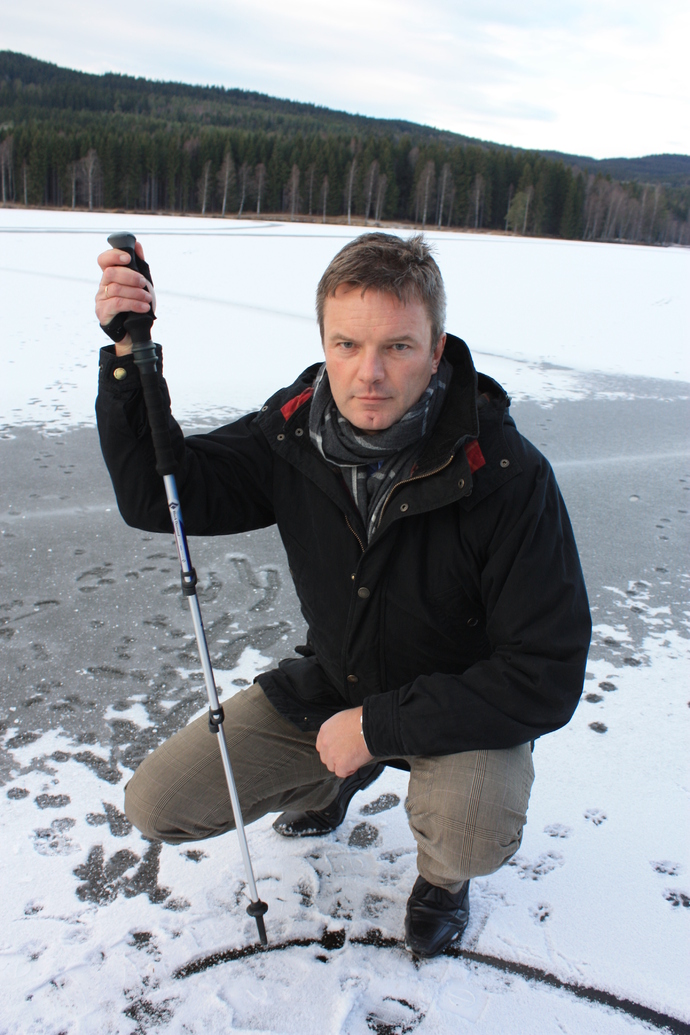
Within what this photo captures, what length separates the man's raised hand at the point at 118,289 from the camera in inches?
60.9

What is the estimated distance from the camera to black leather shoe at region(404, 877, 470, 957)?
5.32 ft

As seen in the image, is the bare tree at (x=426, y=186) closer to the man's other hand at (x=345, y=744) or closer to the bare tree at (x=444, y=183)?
the bare tree at (x=444, y=183)

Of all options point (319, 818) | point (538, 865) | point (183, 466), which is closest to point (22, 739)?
point (319, 818)

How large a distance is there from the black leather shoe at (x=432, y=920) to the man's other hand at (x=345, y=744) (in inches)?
13.2

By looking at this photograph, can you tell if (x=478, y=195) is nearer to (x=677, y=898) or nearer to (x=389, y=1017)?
(x=677, y=898)

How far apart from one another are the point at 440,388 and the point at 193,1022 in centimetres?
140

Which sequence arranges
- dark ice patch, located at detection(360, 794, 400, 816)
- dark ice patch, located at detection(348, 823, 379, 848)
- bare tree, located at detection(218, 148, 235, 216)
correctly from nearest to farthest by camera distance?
1. dark ice patch, located at detection(348, 823, 379, 848)
2. dark ice patch, located at detection(360, 794, 400, 816)
3. bare tree, located at detection(218, 148, 235, 216)

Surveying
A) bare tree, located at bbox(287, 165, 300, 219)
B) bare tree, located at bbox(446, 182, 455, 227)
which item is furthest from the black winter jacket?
bare tree, located at bbox(446, 182, 455, 227)

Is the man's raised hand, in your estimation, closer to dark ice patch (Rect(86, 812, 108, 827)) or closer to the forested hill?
dark ice patch (Rect(86, 812, 108, 827))

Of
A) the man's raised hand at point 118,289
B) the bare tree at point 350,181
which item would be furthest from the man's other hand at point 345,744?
the bare tree at point 350,181

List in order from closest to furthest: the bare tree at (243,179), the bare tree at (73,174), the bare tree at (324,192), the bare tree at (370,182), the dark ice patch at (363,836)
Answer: the dark ice patch at (363,836) < the bare tree at (370,182) < the bare tree at (324,192) < the bare tree at (73,174) < the bare tree at (243,179)

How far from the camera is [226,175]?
4119 centimetres

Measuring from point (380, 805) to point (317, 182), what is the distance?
42.3 meters

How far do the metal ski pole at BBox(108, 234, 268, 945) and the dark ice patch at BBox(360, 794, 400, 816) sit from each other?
0.42 metres
